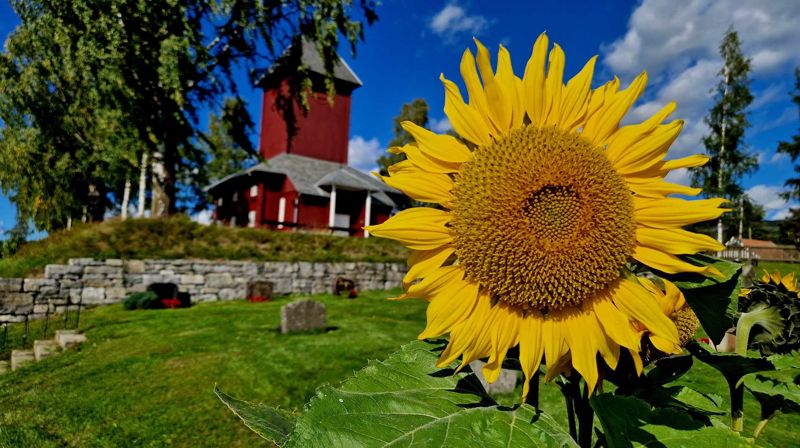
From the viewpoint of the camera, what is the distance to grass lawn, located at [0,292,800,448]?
20.5ft

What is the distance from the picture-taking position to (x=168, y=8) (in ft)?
59.2

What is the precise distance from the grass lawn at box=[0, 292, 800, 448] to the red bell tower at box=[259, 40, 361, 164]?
820 inches

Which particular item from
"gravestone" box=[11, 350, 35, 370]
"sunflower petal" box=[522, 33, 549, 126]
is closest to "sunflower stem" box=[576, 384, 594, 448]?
"sunflower petal" box=[522, 33, 549, 126]

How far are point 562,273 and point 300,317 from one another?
11887mm

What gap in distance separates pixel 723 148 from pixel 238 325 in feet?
101

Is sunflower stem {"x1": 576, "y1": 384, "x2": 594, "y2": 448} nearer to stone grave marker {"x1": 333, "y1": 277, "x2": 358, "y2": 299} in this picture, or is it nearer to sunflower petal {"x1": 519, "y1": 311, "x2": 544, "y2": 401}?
sunflower petal {"x1": 519, "y1": 311, "x2": 544, "y2": 401}

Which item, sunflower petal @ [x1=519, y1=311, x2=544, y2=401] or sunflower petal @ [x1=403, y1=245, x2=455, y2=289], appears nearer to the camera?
sunflower petal @ [x1=519, y1=311, x2=544, y2=401]

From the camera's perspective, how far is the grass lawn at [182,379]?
247 inches

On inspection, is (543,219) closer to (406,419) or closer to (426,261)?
(426,261)

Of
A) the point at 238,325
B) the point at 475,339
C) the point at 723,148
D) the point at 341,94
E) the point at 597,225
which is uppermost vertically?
the point at 341,94

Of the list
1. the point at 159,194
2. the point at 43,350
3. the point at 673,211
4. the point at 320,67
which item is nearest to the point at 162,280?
the point at 159,194

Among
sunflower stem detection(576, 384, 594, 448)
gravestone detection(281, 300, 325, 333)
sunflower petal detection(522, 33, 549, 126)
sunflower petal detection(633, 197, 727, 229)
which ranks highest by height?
sunflower petal detection(522, 33, 549, 126)

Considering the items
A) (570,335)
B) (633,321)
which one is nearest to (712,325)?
(633,321)

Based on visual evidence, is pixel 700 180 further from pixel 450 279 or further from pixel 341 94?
→ pixel 450 279
